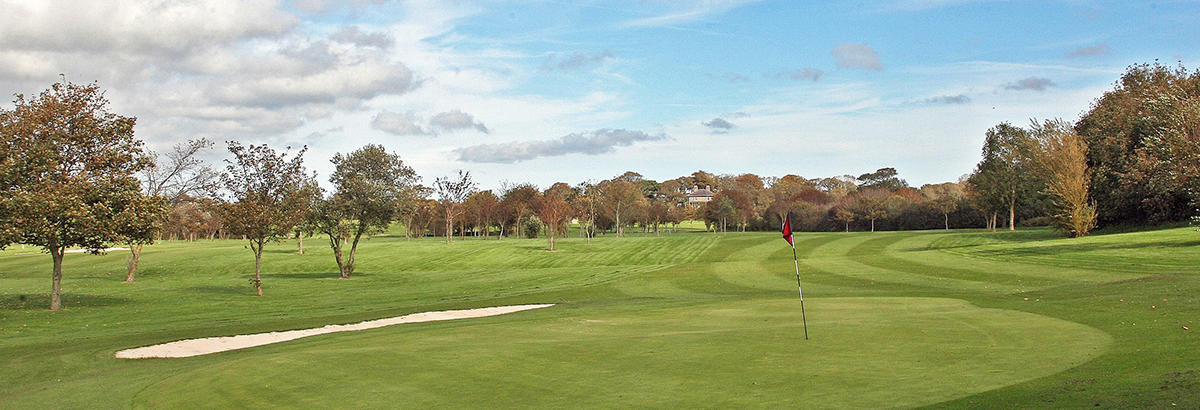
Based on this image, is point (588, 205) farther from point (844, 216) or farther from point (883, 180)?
point (883, 180)

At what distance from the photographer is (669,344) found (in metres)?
14.4

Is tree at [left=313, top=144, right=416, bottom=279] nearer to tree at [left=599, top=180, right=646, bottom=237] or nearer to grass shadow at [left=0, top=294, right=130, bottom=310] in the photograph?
grass shadow at [left=0, top=294, right=130, bottom=310]

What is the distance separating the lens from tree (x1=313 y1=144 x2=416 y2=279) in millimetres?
41906

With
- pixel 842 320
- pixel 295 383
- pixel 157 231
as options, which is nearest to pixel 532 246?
pixel 157 231

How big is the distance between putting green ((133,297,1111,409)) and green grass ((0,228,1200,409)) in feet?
0.19

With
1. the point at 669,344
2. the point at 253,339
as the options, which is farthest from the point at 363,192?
the point at 669,344

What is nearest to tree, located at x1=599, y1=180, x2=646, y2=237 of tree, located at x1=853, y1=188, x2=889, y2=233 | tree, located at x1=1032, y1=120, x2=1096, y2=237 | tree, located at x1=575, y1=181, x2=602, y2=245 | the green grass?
tree, located at x1=575, y1=181, x2=602, y2=245

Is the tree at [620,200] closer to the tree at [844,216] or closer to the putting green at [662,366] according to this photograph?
the tree at [844,216]

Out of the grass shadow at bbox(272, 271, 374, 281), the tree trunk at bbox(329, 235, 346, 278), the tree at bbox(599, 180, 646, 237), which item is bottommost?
the grass shadow at bbox(272, 271, 374, 281)

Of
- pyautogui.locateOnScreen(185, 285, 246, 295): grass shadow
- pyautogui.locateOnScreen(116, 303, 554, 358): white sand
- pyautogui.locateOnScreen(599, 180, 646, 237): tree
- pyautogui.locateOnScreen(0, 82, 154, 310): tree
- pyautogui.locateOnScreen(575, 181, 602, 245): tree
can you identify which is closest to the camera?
pyautogui.locateOnScreen(116, 303, 554, 358): white sand

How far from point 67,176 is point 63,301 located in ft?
23.4

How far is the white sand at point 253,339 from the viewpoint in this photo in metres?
17.1

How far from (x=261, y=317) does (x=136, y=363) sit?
10.2m

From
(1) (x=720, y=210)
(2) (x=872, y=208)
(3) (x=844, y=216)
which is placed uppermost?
(1) (x=720, y=210)
